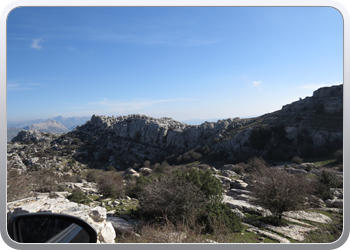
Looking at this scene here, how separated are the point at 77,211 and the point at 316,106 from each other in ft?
153

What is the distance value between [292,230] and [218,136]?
3951 centimetres

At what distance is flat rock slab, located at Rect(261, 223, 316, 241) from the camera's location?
643cm

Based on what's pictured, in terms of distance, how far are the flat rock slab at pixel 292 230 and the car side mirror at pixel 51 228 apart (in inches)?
280

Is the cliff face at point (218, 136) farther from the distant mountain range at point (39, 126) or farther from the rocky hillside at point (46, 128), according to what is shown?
the rocky hillside at point (46, 128)

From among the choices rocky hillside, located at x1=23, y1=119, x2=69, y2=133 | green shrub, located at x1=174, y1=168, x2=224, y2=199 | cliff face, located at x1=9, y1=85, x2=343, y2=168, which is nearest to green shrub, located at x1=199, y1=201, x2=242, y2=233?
green shrub, located at x1=174, y1=168, x2=224, y2=199

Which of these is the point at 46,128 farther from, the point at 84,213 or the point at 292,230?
the point at 292,230

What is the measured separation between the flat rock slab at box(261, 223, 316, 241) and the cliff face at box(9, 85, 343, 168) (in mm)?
24751

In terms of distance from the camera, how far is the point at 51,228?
246 cm

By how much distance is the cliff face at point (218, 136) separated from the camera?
31.8m

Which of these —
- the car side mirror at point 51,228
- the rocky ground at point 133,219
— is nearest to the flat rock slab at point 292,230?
the rocky ground at point 133,219

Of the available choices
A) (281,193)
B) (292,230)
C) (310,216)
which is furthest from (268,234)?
(310,216)

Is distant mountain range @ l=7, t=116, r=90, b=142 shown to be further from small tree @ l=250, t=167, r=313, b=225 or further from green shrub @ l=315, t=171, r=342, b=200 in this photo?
green shrub @ l=315, t=171, r=342, b=200
